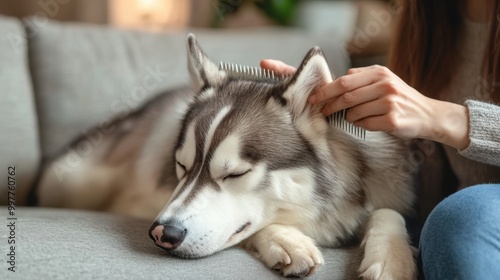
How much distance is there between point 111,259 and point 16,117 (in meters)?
0.87

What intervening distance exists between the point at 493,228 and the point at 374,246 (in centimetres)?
25

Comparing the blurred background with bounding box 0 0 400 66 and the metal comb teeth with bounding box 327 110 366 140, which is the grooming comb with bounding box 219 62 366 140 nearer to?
the metal comb teeth with bounding box 327 110 366 140

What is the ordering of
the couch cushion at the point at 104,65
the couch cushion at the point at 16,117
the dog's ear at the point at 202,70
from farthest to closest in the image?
the couch cushion at the point at 104,65 < the couch cushion at the point at 16,117 < the dog's ear at the point at 202,70

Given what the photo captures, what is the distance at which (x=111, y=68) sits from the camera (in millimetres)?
1916

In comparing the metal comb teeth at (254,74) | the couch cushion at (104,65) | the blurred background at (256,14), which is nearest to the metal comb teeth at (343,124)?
the metal comb teeth at (254,74)

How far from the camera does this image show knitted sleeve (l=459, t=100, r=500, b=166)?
3.60ft

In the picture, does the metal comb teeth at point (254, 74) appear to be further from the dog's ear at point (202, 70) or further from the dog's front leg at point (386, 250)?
the dog's front leg at point (386, 250)

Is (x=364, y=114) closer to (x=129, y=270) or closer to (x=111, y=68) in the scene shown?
(x=129, y=270)

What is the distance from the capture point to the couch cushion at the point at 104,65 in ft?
6.07

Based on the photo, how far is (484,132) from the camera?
3.63 feet

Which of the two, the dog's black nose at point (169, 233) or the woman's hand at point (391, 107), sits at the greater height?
the woman's hand at point (391, 107)

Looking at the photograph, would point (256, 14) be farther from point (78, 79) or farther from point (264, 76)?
point (264, 76)

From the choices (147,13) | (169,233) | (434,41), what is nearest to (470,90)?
(434,41)

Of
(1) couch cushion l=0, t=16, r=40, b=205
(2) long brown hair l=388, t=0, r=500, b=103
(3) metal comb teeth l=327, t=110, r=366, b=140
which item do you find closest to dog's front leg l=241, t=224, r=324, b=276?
(3) metal comb teeth l=327, t=110, r=366, b=140
